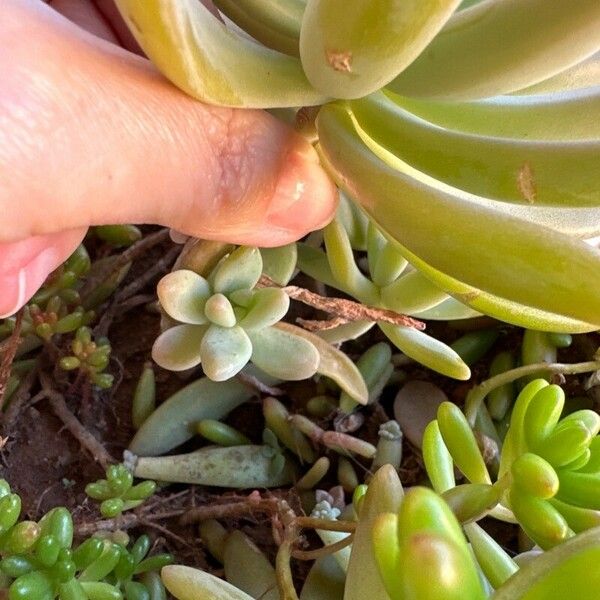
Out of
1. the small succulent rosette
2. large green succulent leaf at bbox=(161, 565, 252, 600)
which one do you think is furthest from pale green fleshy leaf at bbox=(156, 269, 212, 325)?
large green succulent leaf at bbox=(161, 565, 252, 600)

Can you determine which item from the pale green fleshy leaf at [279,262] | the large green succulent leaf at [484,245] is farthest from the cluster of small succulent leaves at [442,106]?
the pale green fleshy leaf at [279,262]

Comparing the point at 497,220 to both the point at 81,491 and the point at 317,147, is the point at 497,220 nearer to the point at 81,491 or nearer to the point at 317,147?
the point at 317,147

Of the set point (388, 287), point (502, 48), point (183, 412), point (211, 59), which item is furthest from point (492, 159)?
point (183, 412)

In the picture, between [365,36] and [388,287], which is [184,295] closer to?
[388,287]

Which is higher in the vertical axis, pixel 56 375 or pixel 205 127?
pixel 205 127

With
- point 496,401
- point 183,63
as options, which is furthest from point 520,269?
point 496,401

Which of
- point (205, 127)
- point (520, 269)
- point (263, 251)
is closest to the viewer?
point (520, 269)

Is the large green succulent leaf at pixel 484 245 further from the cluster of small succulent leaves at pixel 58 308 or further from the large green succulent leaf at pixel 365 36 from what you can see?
the cluster of small succulent leaves at pixel 58 308
